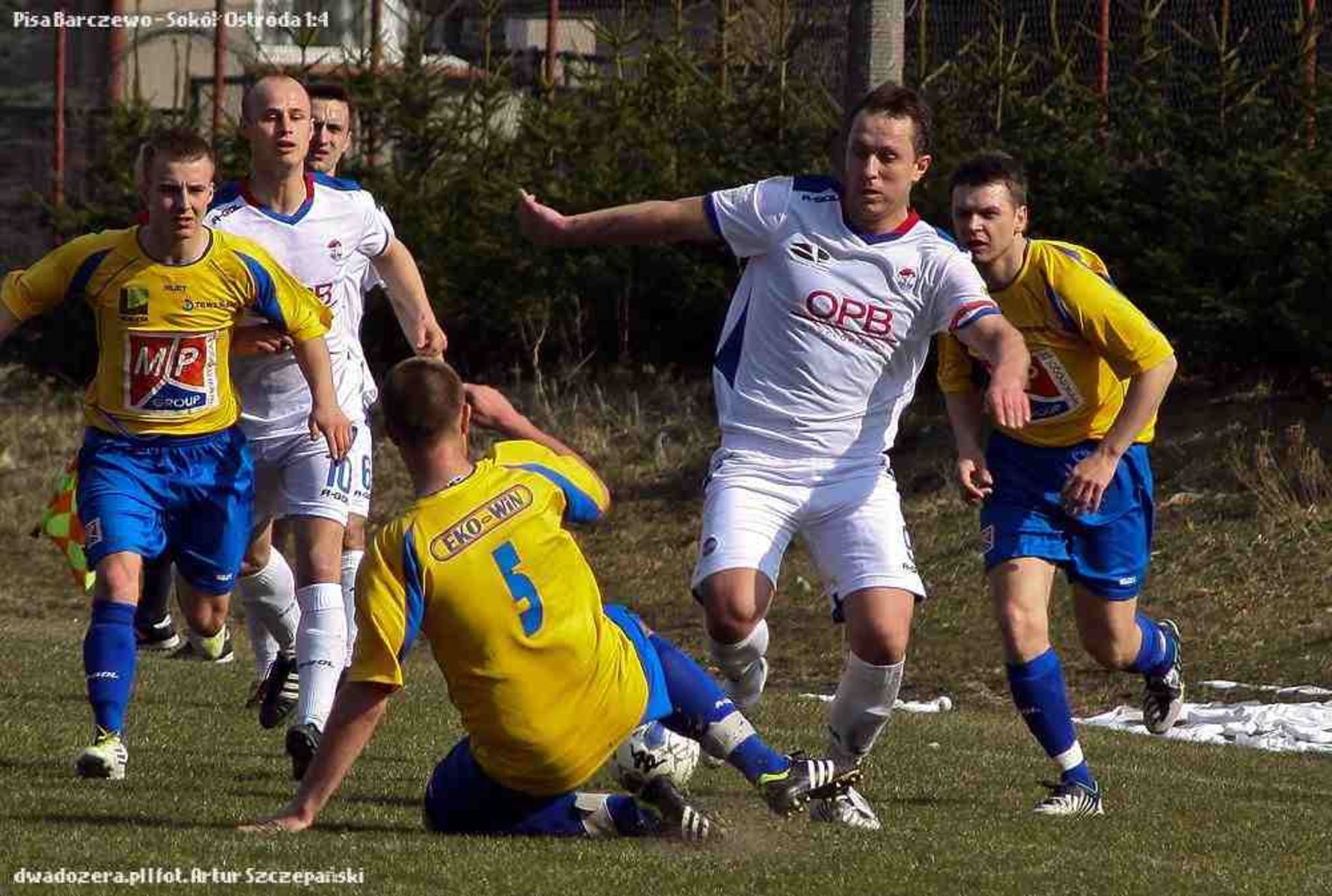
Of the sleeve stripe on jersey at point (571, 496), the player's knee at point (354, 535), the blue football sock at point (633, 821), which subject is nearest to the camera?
the sleeve stripe on jersey at point (571, 496)

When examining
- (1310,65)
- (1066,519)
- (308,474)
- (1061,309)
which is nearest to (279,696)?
(308,474)

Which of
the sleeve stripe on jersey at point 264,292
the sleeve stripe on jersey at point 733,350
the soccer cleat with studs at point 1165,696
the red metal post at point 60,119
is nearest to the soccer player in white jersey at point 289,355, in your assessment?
the sleeve stripe on jersey at point 264,292

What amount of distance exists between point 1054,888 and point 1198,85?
37.4 ft

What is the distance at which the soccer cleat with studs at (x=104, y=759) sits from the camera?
7.21 meters

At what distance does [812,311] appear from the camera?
725 cm

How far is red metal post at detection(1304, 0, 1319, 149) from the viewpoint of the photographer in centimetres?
1569

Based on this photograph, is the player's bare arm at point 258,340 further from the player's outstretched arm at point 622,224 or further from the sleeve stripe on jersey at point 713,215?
the sleeve stripe on jersey at point 713,215

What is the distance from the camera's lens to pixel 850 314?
722 centimetres

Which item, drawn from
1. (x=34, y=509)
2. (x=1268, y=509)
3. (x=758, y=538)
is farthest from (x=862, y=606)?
(x=34, y=509)

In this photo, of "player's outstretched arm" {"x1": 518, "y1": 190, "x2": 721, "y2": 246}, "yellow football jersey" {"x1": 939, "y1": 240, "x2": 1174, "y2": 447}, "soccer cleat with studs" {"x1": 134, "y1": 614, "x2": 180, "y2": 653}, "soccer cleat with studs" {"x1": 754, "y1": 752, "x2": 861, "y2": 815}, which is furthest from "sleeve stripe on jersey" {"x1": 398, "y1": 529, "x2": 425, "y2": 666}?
"soccer cleat with studs" {"x1": 134, "y1": 614, "x2": 180, "y2": 653}

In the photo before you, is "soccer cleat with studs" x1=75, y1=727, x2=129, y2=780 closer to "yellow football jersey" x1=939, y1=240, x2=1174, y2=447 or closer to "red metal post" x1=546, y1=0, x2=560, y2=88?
"yellow football jersey" x1=939, y1=240, x2=1174, y2=447

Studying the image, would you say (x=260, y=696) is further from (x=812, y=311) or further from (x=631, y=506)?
(x=631, y=506)

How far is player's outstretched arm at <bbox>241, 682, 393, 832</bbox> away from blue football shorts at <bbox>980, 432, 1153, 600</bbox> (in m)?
2.68

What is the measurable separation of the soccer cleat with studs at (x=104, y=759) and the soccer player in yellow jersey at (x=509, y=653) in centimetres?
127
